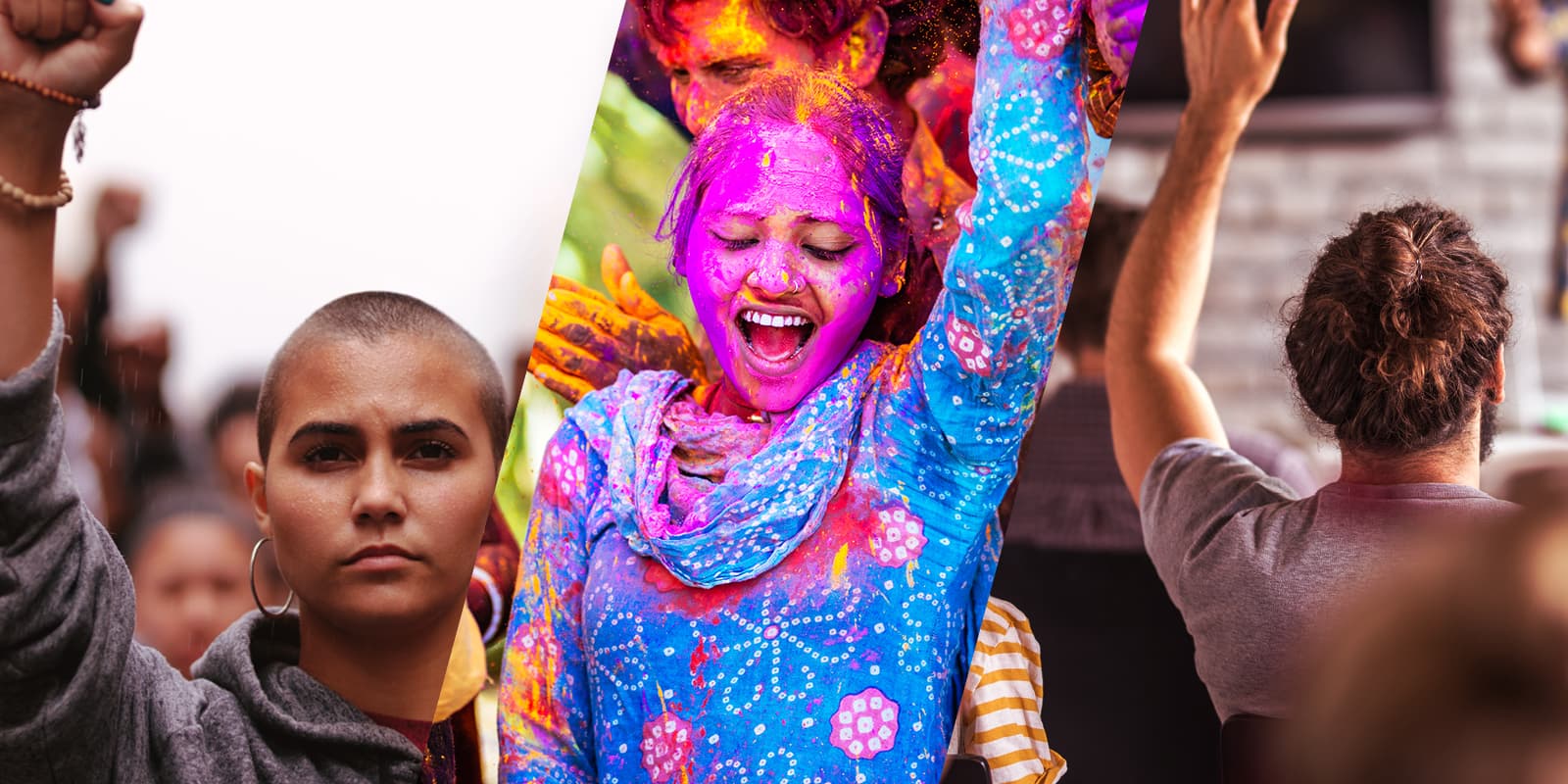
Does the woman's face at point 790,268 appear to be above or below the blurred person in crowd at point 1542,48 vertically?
below

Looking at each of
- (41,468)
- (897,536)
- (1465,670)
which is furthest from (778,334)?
(1465,670)

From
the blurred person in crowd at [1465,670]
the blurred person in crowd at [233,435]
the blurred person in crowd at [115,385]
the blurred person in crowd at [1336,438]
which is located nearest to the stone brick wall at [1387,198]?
the blurred person in crowd at [1336,438]

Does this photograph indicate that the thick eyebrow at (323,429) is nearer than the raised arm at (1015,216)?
No

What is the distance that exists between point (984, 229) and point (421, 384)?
43.7 inches

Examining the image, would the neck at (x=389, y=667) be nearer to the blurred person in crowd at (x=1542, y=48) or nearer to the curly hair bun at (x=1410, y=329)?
the curly hair bun at (x=1410, y=329)

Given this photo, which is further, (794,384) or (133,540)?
(133,540)

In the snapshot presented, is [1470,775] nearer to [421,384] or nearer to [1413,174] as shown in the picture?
[1413,174]

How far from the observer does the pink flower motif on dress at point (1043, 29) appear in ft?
5.70

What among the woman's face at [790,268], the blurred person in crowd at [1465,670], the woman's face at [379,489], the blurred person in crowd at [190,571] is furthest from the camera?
the blurred person in crowd at [190,571]

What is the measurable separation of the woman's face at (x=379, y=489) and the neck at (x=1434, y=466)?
1.33m

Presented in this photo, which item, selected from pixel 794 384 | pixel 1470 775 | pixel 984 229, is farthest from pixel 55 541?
pixel 1470 775

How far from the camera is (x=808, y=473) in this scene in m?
1.89

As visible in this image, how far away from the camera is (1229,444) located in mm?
2133

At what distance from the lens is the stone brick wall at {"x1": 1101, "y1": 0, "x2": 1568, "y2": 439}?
6.66ft
